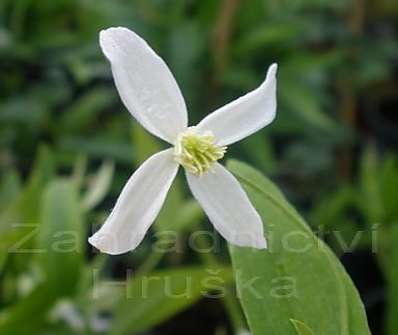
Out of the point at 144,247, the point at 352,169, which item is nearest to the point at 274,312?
the point at 144,247

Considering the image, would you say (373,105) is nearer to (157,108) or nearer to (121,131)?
(121,131)

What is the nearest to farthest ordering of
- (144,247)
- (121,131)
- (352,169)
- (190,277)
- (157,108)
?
(157,108) → (190,277) → (144,247) → (121,131) → (352,169)

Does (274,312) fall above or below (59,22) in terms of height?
below

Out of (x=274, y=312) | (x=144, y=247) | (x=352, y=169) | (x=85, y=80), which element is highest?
(x=85, y=80)

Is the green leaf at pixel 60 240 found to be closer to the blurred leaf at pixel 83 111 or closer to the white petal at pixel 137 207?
the white petal at pixel 137 207

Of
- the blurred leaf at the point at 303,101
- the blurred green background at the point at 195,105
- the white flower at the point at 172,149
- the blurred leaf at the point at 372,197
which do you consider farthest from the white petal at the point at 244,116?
the blurred leaf at the point at 303,101

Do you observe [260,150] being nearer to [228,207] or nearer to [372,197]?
[372,197]

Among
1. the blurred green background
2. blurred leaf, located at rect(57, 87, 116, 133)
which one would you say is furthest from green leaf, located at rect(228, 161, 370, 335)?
blurred leaf, located at rect(57, 87, 116, 133)
